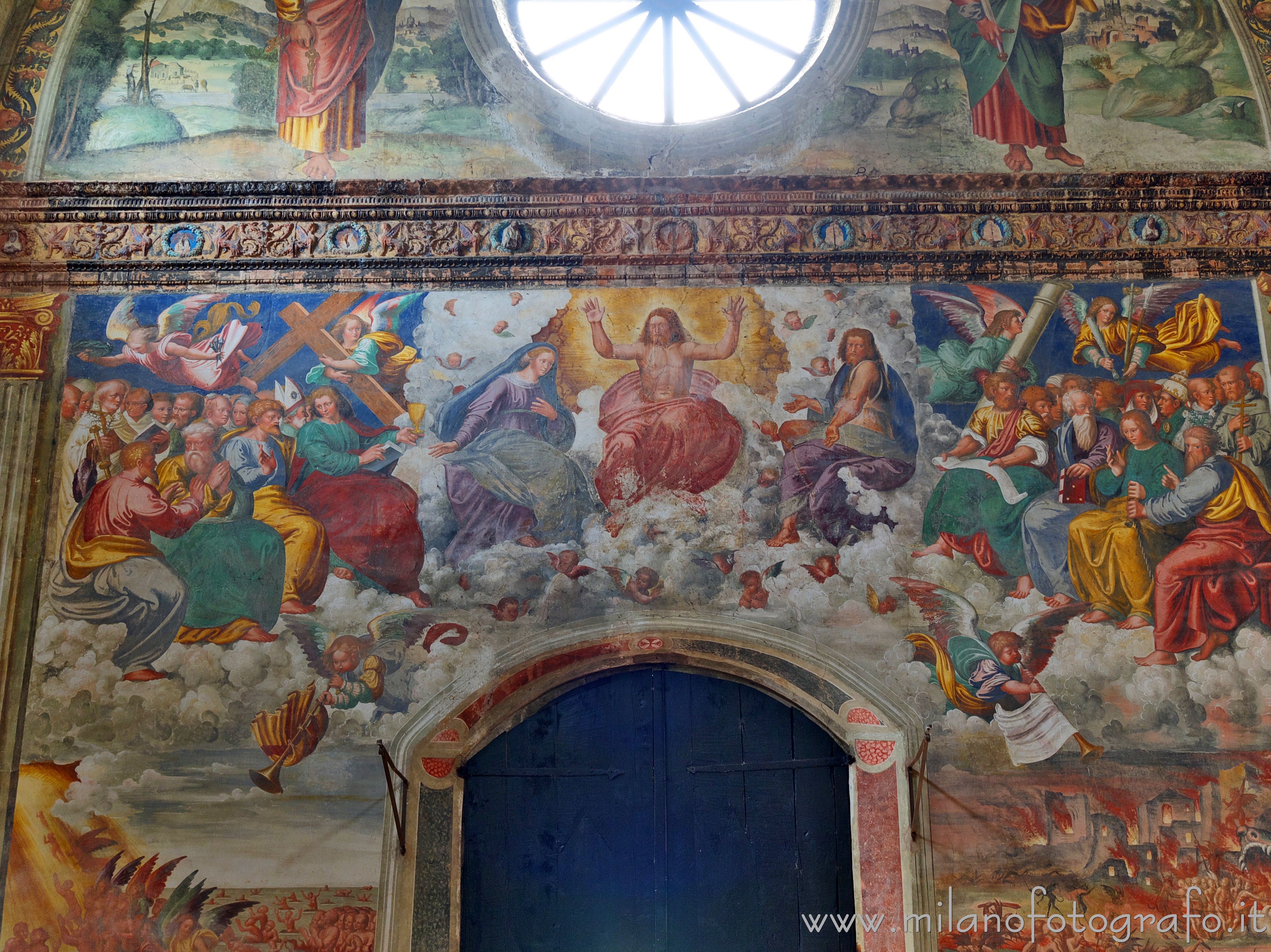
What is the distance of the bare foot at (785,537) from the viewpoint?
276 inches

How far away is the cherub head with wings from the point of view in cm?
739

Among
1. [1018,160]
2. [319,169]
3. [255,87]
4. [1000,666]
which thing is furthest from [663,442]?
[255,87]

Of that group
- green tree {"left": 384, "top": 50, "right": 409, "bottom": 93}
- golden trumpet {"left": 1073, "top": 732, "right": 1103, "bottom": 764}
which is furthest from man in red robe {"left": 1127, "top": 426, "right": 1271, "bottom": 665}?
green tree {"left": 384, "top": 50, "right": 409, "bottom": 93}

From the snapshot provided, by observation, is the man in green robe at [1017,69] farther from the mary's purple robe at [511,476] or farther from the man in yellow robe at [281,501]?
the man in yellow robe at [281,501]

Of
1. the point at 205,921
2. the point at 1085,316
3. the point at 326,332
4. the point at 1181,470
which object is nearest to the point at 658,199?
the point at 326,332

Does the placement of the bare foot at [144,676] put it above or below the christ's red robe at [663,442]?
below

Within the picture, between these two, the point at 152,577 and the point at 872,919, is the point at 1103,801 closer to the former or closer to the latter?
the point at 872,919

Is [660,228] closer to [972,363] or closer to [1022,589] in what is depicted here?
[972,363]

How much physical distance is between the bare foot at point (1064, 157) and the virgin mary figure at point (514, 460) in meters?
3.48

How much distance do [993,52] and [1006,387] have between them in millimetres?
2392

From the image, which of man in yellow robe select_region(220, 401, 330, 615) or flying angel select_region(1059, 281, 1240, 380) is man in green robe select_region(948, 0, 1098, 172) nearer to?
flying angel select_region(1059, 281, 1240, 380)

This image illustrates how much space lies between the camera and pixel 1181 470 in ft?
23.3

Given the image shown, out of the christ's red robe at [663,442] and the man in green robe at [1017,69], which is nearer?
the christ's red robe at [663,442]

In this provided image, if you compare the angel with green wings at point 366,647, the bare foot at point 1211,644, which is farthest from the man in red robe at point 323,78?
the bare foot at point 1211,644
